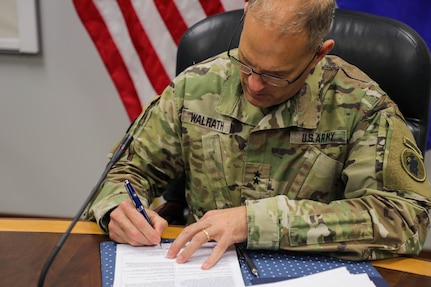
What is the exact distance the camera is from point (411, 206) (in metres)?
1.07

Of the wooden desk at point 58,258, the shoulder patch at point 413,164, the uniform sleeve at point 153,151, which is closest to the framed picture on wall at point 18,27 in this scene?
the uniform sleeve at point 153,151

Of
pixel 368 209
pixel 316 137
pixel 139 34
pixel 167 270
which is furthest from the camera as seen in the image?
pixel 139 34

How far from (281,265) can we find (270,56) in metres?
0.39

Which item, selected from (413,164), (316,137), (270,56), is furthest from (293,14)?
(413,164)

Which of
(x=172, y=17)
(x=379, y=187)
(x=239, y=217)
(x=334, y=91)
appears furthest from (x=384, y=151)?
(x=172, y=17)

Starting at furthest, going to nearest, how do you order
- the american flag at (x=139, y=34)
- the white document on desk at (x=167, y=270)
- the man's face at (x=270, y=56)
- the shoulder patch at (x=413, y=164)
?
the american flag at (x=139, y=34)
the shoulder patch at (x=413, y=164)
the man's face at (x=270, y=56)
the white document on desk at (x=167, y=270)

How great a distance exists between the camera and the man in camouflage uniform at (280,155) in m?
1.00

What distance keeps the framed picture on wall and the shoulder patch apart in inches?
59.9

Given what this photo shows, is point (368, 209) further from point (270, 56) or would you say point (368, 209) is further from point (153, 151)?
point (153, 151)

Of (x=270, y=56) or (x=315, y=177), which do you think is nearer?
(x=270, y=56)

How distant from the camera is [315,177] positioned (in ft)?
3.94

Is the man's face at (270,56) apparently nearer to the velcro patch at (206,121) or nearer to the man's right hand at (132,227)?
the velcro patch at (206,121)

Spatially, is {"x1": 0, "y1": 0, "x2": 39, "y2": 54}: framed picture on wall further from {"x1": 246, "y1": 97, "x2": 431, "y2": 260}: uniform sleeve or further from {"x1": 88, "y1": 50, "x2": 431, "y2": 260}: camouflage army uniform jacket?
{"x1": 246, "y1": 97, "x2": 431, "y2": 260}: uniform sleeve

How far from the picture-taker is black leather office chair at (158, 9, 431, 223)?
124cm
